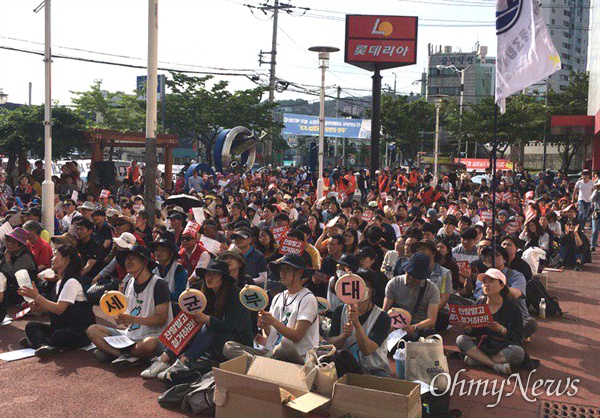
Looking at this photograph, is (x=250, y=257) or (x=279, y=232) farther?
(x=279, y=232)

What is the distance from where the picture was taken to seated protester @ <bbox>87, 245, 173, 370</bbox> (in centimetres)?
706

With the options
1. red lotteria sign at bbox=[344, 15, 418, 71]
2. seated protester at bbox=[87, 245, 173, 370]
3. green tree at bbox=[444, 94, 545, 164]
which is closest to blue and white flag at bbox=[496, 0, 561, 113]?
seated protester at bbox=[87, 245, 173, 370]

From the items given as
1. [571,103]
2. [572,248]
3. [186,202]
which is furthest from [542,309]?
[571,103]

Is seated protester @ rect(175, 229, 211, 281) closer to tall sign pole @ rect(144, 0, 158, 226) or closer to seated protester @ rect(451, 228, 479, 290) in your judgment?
seated protester @ rect(451, 228, 479, 290)

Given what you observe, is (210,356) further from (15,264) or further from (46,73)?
(46,73)

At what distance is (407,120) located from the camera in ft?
194

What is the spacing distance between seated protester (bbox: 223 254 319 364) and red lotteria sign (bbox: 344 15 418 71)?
75.5 ft

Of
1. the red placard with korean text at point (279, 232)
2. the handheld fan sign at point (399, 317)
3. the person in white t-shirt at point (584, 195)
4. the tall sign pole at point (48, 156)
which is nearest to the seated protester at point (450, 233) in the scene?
the red placard with korean text at point (279, 232)

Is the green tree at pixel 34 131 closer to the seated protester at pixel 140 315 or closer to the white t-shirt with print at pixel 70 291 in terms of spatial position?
the white t-shirt with print at pixel 70 291

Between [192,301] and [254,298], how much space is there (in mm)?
640

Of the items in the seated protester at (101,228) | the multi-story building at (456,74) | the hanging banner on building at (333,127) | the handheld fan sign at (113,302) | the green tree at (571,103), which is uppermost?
the multi-story building at (456,74)

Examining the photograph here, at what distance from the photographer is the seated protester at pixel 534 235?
526 inches

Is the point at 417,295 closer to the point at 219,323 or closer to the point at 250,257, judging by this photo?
the point at 219,323

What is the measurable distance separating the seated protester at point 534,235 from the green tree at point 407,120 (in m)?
45.3
